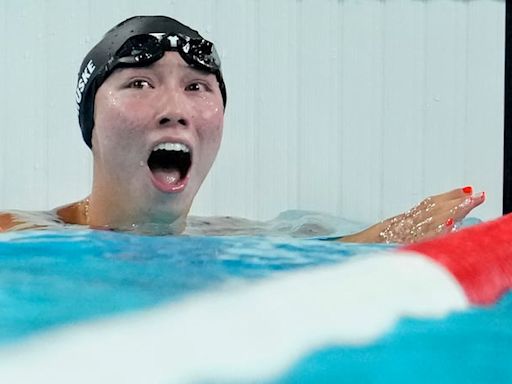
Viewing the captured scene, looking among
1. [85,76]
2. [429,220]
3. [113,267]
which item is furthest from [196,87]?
[113,267]

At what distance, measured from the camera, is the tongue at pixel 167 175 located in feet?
5.95

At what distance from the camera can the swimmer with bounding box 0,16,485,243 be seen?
1.77 m

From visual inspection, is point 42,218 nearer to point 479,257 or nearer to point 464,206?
point 464,206

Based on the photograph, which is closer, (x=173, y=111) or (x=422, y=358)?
(x=422, y=358)

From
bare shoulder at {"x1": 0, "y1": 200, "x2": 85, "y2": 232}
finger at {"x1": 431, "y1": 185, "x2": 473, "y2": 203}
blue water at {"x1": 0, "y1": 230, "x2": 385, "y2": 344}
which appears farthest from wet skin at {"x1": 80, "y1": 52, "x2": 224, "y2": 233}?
blue water at {"x1": 0, "y1": 230, "x2": 385, "y2": 344}

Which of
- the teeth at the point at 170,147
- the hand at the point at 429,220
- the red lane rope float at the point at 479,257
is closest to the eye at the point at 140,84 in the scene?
the teeth at the point at 170,147

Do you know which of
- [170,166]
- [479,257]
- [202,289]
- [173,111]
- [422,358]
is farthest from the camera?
[170,166]

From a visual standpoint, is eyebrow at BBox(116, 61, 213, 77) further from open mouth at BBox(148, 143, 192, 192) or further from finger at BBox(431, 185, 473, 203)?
finger at BBox(431, 185, 473, 203)

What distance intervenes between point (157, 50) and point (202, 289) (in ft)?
3.49

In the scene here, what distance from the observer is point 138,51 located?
5.90ft

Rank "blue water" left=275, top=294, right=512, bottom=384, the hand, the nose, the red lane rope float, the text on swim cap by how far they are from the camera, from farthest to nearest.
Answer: the text on swim cap → the nose → the hand → the red lane rope float → "blue water" left=275, top=294, right=512, bottom=384

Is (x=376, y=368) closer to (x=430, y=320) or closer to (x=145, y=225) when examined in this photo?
(x=430, y=320)

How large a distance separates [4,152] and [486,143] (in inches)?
64.6

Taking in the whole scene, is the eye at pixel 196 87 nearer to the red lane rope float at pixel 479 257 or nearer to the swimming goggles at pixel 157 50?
the swimming goggles at pixel 157 50
